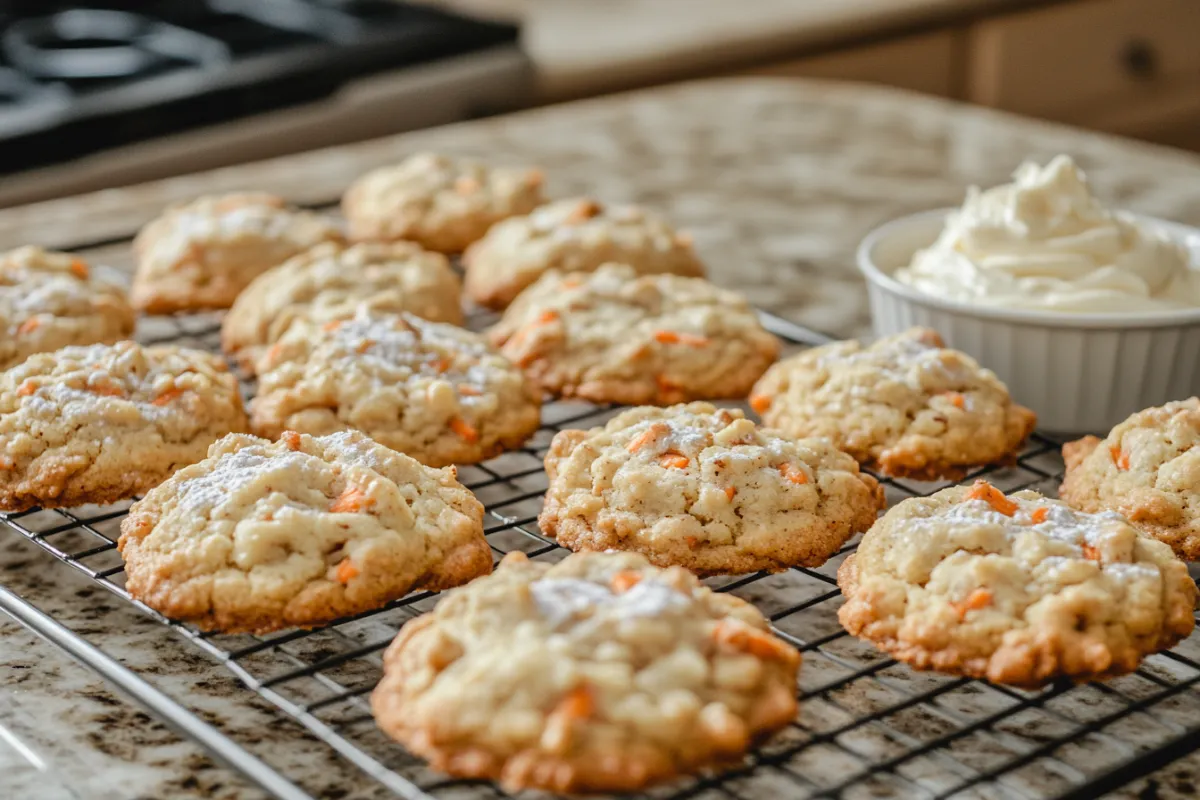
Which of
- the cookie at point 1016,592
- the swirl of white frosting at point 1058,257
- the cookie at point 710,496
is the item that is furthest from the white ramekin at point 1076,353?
the cookie at point 1016,592

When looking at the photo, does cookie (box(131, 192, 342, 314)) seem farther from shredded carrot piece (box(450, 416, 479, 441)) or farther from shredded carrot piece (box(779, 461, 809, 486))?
shredded carrot piece (box(779, 461, 809, 486))

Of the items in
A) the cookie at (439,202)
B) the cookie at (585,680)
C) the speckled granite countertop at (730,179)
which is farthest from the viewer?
the cookie at (439,202)

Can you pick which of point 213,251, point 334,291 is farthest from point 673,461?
point 213,251

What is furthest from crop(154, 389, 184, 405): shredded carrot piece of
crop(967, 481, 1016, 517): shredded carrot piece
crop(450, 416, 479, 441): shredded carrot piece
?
crop(967, 481, 1016, 517): shredded carrot piece

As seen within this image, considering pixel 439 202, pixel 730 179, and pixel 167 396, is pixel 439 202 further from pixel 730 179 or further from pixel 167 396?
pixel 167 396

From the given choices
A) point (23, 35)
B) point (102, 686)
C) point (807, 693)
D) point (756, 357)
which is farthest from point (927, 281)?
point (23, 35)

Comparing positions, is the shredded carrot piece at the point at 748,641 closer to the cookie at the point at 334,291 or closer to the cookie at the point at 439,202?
the cookie at the point at 334,291
